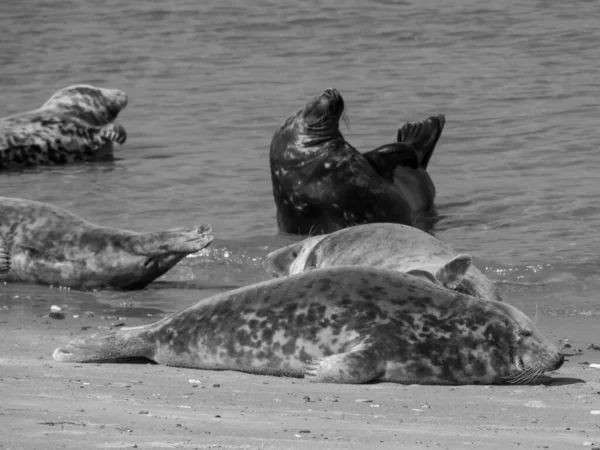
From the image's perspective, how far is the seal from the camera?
15.2 feet

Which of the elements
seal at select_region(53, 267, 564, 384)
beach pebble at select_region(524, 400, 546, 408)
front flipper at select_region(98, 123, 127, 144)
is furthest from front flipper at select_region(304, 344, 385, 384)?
front flipper at select_region(98, 123, 127, 144)

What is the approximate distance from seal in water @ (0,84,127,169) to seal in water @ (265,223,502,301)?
558 centimetres

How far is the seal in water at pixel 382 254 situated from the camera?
5820 mm

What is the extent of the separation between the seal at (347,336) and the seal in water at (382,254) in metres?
0.71

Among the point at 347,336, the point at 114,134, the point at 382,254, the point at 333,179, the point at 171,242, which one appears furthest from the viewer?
the point at 114,134

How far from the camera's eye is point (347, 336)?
4.73 meters

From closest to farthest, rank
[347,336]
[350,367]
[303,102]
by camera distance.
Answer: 1. [350,367]
2. [347,336]
3. [303,102]

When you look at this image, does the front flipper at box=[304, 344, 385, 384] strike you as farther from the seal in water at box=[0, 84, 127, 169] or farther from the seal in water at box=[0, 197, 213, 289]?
the seal in water at box=[0, 84, 127, 169]

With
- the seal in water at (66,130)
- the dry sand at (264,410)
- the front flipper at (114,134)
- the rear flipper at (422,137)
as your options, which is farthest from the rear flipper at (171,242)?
the front flipper at (114,134)

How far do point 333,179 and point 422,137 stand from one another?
3.95ft

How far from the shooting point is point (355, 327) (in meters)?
4.73

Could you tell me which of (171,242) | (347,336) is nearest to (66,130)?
(171,242)

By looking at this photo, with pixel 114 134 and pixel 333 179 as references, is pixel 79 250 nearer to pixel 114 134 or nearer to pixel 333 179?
pixel 333 179

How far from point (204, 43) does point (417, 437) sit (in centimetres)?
1594
